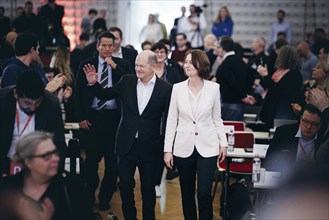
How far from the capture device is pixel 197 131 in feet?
21.5

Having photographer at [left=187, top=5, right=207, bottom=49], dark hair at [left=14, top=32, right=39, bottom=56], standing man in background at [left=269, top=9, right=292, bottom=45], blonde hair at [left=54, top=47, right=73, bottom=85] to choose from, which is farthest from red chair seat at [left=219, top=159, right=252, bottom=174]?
standing man in background at [left=269, top=9, right=292, bottom=45]

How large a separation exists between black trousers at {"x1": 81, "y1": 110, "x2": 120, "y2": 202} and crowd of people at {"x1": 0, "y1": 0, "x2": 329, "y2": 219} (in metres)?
0.01

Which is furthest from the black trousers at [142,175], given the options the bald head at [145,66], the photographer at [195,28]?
the photographer at [195,28]

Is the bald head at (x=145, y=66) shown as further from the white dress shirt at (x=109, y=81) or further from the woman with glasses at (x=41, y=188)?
the woman with glasses at (x=41, y=188)

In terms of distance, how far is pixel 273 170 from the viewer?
21.8 feet

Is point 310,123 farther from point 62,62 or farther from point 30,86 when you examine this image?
point 62,62

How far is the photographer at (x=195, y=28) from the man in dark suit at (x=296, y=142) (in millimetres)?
9711

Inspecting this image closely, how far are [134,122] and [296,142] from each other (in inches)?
60.2

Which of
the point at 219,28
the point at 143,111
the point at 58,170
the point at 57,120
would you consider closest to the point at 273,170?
the point at 143,111

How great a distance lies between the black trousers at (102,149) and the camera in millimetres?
7777

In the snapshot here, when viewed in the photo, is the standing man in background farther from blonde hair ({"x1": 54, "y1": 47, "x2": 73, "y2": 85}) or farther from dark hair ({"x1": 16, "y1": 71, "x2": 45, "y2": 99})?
dark hair ({"x1": 16, "y1": 71, "x2": 45, "y2": 99})

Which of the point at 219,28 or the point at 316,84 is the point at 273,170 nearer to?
the point at 316,84

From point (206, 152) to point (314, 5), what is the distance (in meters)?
13.8

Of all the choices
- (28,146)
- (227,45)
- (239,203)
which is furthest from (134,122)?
(227,45)
